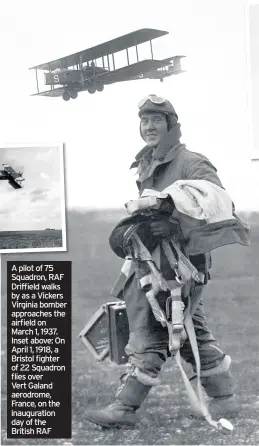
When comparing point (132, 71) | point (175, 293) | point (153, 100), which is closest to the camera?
point (175, 293)

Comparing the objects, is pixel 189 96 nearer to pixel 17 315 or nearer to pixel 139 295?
pixel 139 295

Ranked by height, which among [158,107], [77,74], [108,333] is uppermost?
[77,74]

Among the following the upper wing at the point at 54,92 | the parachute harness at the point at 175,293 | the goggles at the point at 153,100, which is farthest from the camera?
the upper wing at the point at 54,92

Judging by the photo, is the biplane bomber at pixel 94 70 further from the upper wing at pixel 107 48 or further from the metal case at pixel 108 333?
the metal case at pixel 108 333

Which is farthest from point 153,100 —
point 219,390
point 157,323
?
point 219,390

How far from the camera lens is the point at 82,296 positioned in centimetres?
537

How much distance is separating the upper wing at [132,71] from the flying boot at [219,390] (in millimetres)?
1930

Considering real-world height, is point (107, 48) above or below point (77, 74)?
above

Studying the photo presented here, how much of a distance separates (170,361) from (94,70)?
1935mm

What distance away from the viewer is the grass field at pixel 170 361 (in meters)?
5.26

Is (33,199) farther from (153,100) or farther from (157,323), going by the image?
(157,323)

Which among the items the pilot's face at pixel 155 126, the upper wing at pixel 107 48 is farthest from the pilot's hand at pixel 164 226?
the upper wing at pixel 107 48

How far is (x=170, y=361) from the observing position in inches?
208

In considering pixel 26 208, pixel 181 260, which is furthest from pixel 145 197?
pixel 26 208
